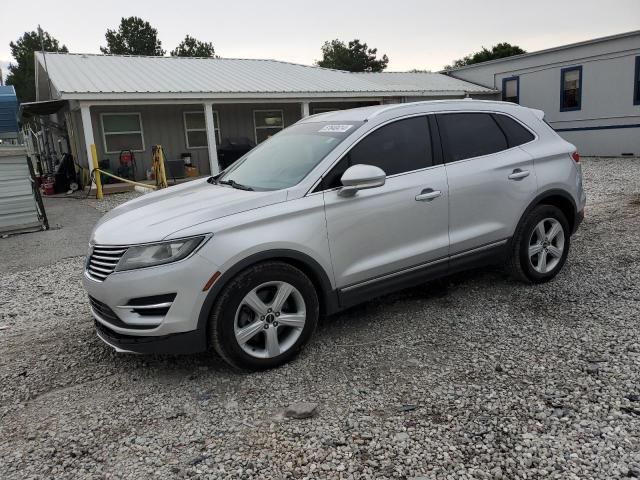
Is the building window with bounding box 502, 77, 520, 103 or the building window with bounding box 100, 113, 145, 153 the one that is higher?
the building window with bounding box 502, 77, 520, 103

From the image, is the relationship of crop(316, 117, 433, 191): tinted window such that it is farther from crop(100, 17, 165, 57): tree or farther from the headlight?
crop(100, 17, 165, 57): tree

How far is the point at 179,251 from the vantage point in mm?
3059

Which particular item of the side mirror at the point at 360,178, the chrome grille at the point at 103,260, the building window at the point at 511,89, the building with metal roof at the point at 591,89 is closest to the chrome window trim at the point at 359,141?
the side mirror at the point at 360,178

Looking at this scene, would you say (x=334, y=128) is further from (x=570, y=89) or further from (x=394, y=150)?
(x=570, y=89)

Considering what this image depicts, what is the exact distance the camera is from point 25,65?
4700 centimetres

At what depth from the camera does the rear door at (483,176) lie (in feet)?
13.6

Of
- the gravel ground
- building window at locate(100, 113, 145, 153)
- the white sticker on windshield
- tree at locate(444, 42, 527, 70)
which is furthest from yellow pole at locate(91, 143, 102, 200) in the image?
tree at locate(444, 42, 527, 70)

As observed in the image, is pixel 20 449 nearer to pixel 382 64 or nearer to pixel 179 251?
pixel 179 251

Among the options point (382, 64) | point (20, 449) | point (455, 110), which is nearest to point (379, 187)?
point (455, 110)

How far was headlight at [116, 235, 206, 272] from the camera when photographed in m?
3.05

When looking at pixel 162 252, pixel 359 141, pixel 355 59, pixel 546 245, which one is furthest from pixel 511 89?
pixel 355 59

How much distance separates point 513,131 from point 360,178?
6.58ft

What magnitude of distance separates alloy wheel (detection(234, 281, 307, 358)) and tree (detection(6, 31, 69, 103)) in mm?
49456

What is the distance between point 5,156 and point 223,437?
829 cm
